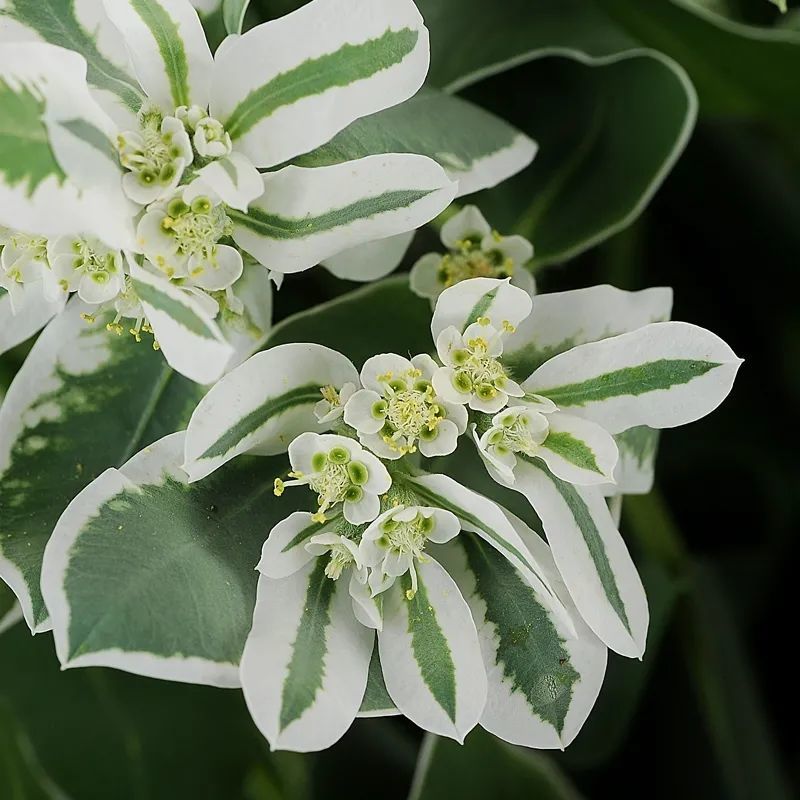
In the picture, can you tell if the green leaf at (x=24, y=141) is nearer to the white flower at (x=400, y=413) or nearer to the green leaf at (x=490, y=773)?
the white flower at (x=400, y=413)

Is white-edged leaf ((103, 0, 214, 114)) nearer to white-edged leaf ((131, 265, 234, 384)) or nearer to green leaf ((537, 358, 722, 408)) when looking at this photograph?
white-edged leaf ((131, 265, 234, 384))

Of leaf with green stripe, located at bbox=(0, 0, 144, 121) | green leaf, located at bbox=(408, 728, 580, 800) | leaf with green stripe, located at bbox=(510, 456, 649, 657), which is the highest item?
leaf with green stripe, located at bbox=(0, 0, 144, 121)

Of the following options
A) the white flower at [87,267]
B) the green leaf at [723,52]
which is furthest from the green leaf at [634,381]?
the green leaf at [723,52]

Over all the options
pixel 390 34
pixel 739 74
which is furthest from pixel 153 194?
pixel 739 74

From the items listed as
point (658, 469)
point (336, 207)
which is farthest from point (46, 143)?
point (658, 469)

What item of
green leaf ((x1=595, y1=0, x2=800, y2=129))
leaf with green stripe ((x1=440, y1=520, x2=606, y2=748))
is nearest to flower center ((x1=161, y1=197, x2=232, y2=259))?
leaf with green stripe ((x1=440, y1=520, x2=606, y2=748))

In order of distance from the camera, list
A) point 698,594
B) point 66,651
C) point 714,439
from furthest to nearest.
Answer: point 714,439, point 698,594, point 66,651

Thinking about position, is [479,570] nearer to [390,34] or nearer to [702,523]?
[390,34]

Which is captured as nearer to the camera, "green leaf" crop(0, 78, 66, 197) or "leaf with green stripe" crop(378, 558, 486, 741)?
"green leaf" crop(0, 78, 66, 197)
